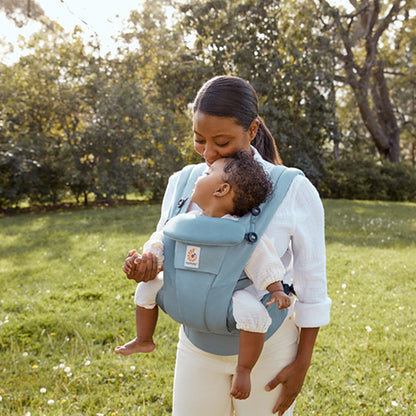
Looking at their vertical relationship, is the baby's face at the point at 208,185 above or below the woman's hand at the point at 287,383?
above

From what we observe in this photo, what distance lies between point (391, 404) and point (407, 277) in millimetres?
3491

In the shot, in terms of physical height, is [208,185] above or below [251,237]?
above

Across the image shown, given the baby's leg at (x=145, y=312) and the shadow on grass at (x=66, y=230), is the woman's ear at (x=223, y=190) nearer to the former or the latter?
the baby's leg at (x=145, y=312)

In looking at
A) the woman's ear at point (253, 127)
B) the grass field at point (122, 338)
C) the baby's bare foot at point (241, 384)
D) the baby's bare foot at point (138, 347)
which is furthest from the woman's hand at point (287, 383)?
the grass field at point (122, 338)

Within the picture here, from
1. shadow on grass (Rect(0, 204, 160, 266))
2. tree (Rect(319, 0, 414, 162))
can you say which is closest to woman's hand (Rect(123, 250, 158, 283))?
shadow on grass (Rect(0, 204, 160, 266))

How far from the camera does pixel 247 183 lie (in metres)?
1.43

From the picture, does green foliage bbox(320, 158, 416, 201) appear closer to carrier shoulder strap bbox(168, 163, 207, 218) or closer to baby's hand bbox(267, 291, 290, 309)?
carrier shoulder strap bbox(168, 163, 207, 218)

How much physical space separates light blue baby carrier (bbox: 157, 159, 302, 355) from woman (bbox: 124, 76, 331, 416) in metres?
0.06

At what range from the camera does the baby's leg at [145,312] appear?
62.0 inches

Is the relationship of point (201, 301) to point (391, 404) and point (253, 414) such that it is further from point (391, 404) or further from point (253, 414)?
point (391, 404)

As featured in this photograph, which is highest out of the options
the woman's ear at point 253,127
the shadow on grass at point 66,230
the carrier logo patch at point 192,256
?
the woman's ear at point 253,127

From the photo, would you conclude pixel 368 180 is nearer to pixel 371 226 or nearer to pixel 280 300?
pixel 371 226

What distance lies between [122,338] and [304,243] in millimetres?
2938

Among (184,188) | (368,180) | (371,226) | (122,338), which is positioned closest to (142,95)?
(371,226)
